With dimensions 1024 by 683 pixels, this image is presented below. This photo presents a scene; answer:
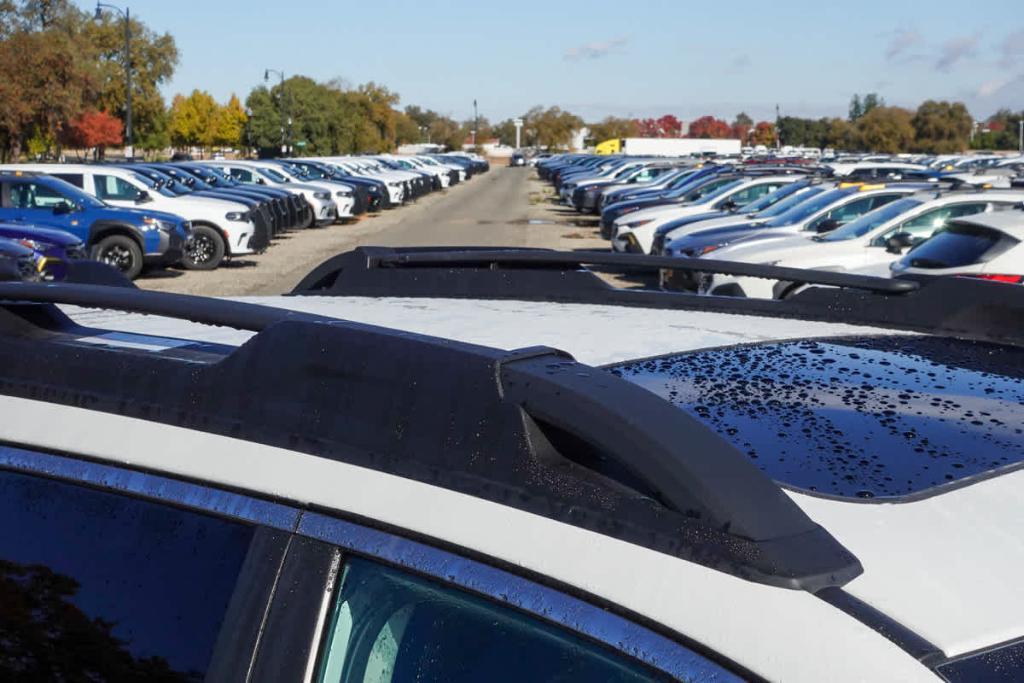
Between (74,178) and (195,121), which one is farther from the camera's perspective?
(195,121)

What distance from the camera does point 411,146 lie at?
140750 millimetres

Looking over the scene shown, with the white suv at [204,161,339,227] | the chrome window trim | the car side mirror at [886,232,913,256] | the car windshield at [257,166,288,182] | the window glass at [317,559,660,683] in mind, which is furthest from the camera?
the car windshield at [257,166,288,182]

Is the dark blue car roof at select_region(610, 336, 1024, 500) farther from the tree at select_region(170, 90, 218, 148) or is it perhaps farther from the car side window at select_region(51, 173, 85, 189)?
the tree at select_region(170, 90, 218, 148)

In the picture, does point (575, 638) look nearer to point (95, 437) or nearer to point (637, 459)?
point (637, 459)

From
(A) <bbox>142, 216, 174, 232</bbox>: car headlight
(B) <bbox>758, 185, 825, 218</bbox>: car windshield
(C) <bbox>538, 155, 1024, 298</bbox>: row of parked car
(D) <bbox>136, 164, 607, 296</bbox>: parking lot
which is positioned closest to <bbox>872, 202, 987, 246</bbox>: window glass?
(C) <bbox>538, 155, 1024, 298</bbox>: row of parked car

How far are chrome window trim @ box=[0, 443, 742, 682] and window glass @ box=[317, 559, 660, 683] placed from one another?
0.07 feet

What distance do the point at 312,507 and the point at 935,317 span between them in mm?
1659

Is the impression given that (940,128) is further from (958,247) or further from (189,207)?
(958,247)

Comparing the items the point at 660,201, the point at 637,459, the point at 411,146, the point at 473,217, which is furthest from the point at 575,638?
the point at 411,146

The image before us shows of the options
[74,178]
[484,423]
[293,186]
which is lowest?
[484,423]

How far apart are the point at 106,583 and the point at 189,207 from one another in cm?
1949

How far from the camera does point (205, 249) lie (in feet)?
67.6

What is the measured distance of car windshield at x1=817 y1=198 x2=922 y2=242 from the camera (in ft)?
45.2

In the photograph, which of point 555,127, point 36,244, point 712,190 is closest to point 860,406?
point 36,244
